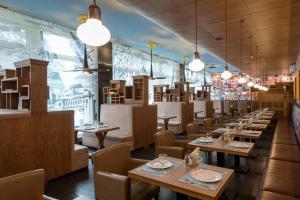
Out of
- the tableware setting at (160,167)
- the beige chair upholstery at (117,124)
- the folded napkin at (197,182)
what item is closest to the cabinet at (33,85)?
the beige chair upholstery at (117,124)

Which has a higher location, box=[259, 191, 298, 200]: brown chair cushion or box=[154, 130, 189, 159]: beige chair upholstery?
box=[154, 130, 189, 159]: beige chair upholstery

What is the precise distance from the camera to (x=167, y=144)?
3461mm

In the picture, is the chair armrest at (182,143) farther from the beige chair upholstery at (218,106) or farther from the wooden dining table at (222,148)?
the beige chair upholstery at (218,106)

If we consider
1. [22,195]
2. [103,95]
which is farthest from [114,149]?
[103,95]

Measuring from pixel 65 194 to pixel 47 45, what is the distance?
465 centimetres

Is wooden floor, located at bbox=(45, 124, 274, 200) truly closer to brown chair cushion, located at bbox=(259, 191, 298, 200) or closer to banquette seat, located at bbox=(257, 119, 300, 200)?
banquette seat, located at bbox=(257, 119, 300, 200)

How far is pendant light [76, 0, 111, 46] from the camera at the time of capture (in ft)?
6.29

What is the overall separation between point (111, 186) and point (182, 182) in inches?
29.0

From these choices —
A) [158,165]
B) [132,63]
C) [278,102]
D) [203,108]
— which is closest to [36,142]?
[158,165]

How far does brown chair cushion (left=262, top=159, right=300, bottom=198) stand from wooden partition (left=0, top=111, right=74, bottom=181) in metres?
3.26

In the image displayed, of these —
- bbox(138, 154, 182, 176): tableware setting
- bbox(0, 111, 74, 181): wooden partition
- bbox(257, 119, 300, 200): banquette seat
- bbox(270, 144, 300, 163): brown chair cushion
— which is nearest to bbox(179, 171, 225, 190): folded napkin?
bbox(138, 154, 182, 176): tableware setting

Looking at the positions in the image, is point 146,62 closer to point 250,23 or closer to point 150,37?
point 150,37

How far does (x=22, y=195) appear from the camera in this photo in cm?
161

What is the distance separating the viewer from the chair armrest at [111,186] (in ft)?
6.31
